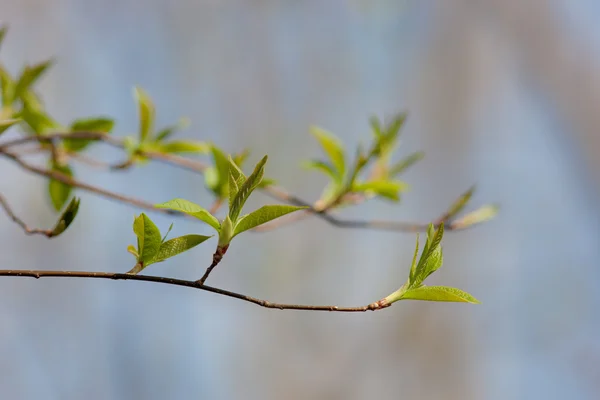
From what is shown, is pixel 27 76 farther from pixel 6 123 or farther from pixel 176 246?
pixel 176 246

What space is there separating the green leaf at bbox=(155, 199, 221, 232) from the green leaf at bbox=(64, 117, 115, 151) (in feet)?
1.59

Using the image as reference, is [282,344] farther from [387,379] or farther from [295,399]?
[387,379]

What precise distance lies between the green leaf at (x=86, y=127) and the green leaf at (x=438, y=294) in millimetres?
582

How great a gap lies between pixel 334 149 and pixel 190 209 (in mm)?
507

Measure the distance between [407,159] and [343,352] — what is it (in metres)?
2.69

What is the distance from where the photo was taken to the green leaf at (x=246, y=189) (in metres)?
0.38

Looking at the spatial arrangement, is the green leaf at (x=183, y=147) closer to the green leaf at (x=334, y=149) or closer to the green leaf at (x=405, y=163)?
the green leaf at (x=334, y=149)

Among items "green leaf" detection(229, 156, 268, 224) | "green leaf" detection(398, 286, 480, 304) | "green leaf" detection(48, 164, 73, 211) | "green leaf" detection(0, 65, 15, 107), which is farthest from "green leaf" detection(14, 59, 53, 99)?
"green leaf" detection(398, 286, 480, 304)

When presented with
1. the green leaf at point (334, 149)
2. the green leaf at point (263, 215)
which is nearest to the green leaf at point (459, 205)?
A: the green leaf at point (334, 149)

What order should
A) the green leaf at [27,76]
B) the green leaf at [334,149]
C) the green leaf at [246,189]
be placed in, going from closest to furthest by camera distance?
the green leaf at [246,189] → the green leaf at [27,76] → the green leaf at [334,149]

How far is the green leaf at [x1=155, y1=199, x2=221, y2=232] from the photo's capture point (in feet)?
1.26

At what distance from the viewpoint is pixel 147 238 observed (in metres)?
0.43

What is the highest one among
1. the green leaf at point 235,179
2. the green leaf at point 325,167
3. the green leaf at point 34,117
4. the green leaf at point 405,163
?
the green leaf at point 405,163

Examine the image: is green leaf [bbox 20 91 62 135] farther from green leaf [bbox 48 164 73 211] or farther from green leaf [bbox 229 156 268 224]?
green leaf [bbox 229 156 268 224]
